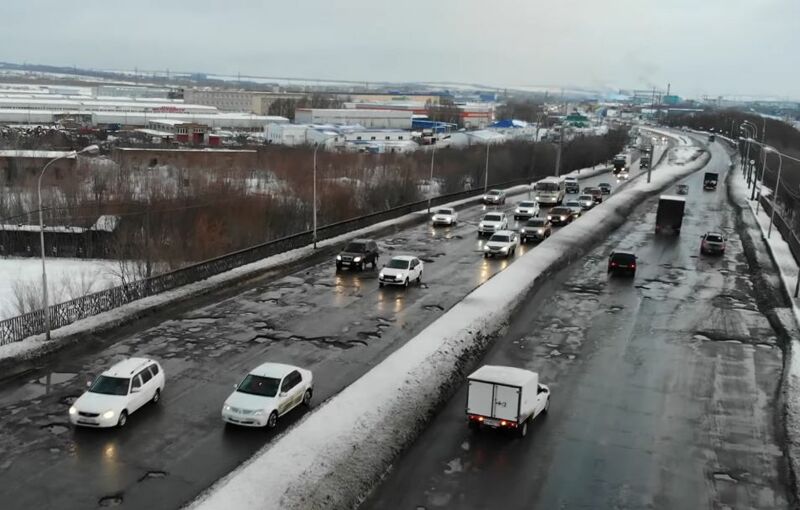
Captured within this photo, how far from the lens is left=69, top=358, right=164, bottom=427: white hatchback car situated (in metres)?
19.2

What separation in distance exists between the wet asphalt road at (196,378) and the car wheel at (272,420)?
19 centimetres

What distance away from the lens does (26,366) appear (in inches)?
931

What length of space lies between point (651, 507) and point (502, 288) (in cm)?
1913

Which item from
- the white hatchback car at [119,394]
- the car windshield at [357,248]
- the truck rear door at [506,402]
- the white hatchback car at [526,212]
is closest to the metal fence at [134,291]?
the car windshield at [357,248]

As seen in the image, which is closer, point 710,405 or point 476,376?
point 476,376

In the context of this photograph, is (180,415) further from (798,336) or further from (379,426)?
(798,336)

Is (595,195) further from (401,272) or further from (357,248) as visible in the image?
(401,272)

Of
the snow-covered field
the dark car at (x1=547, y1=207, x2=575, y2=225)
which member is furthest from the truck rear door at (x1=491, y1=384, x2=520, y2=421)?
the dark car at (x1=547, y1=207, x2=575, y2=225)

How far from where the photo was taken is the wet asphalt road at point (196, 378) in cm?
1672

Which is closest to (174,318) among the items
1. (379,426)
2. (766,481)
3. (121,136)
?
(379,426)

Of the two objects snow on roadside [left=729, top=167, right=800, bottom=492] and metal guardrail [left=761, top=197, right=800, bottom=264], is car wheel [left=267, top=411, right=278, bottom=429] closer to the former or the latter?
snow on roadside [left=729, top=167, right=800, bottom=492]

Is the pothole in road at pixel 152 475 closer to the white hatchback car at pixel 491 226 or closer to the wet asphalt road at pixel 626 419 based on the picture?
the wet asphalt road at pixel 626 419

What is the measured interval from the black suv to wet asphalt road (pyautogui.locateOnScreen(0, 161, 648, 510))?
0.59 m

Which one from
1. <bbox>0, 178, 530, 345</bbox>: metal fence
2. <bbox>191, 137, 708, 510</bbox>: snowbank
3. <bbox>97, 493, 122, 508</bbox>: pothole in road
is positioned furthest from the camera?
<bbox>0, 178, 530, 345</bbox>: metal fence
